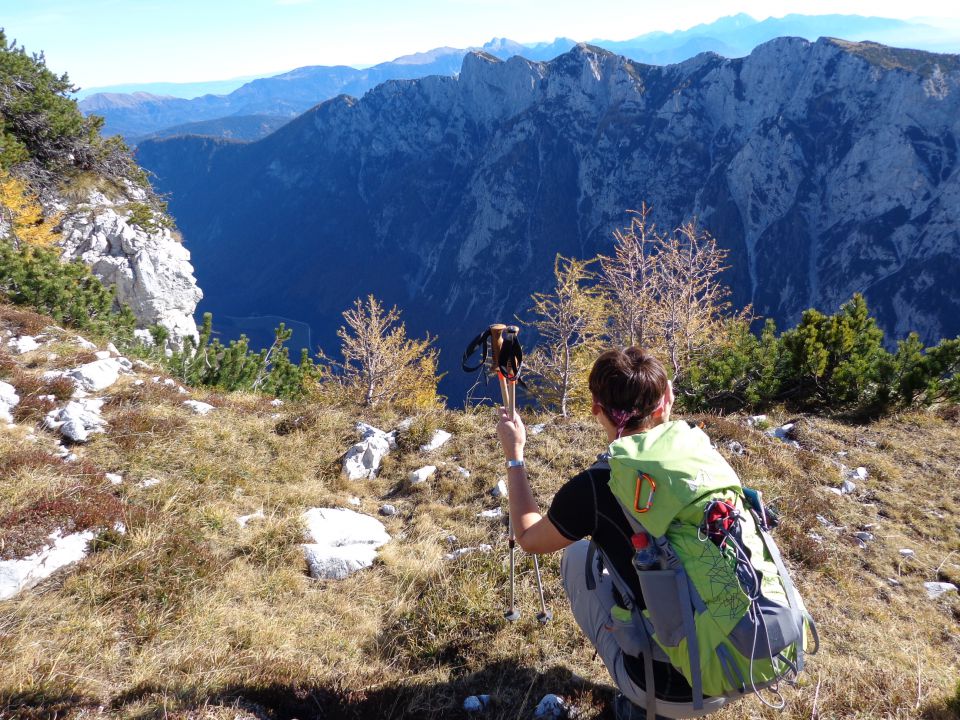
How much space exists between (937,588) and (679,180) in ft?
438

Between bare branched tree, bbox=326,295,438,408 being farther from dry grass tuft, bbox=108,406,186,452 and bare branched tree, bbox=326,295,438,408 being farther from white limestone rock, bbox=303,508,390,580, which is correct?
white limestone rock, bbox=303,508,390,580

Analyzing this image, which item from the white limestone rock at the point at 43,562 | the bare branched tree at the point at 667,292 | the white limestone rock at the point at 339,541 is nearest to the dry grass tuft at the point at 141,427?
the white limestone rock at the point at 43,562

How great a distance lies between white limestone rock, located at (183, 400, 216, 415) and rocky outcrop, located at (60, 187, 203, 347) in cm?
1565

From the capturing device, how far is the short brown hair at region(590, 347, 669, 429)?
2725mm

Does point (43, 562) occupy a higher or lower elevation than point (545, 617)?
higher

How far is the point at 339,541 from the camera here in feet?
18.1

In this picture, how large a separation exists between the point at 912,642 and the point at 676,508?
3671 millimetres

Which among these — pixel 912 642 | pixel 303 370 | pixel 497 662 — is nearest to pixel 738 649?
pixel 497 662

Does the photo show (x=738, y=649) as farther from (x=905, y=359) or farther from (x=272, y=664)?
(x=905, y=359)

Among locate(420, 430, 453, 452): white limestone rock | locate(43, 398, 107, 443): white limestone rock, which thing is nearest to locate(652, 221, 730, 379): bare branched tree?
locate(420, 430, 453, 452): white limestone rock

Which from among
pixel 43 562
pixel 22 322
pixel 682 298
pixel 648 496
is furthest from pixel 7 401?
pixel 682 298

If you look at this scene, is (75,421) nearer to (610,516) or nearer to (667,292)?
(610,516)

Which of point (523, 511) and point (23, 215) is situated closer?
point (523, 511)

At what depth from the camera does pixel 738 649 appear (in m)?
2.32
